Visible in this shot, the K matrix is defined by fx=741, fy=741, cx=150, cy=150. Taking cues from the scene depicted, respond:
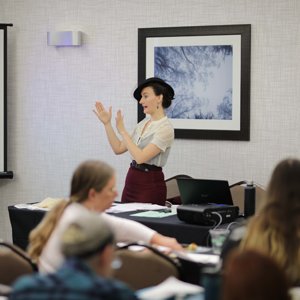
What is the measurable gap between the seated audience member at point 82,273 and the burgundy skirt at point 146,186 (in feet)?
11.3

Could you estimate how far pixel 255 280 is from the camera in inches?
74.6

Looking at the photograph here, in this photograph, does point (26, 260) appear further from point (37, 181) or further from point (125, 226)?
point (37, 181)

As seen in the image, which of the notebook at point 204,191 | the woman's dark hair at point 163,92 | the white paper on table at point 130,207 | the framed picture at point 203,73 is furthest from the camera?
the framed picture at point 203,73

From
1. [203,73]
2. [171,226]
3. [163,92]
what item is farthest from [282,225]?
[203,73]

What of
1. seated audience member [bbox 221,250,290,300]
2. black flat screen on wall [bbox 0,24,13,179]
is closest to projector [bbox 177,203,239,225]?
seated audience member [bbox 221,250,290,300]

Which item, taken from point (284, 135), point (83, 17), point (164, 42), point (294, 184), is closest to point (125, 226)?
point (294, 184)

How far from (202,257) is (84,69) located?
3.92 metres

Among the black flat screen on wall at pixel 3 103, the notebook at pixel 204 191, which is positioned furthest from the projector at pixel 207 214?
the black flat screen on wall at pixel 3 103

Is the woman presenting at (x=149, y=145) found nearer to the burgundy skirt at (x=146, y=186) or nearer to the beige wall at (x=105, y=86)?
the burgundy skirt at (x=146, y=186)

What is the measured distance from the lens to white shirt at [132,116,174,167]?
5.70 meters

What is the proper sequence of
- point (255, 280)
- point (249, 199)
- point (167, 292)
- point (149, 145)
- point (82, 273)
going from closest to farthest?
1. point (255, 280)
2. point (82, 273)
3. point (167, 292)
4. point (249, 199)
5. point (149, 145)

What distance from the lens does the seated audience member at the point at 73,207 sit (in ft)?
10.9

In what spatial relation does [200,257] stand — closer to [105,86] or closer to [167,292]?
[167,292]

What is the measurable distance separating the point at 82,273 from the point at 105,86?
5130mm
